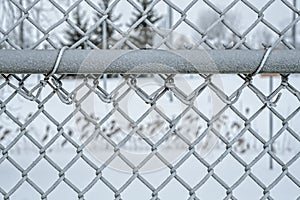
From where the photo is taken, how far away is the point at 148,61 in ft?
2.68

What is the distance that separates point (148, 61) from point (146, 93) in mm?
198

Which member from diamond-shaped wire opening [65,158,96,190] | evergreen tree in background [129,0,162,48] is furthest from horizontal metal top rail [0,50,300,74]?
diamond-shaped wire opening [65,158,96,190]

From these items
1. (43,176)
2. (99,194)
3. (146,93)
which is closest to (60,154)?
(43,176)

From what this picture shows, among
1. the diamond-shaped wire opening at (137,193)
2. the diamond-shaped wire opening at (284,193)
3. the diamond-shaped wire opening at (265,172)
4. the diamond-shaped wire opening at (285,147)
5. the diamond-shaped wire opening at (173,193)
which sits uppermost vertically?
the diamond-shaped wire opening at (285,147)

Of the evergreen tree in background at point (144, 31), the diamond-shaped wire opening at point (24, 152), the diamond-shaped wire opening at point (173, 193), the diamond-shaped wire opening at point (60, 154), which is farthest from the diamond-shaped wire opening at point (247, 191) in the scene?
the diamond-shaped wire opening at point (24, 152)

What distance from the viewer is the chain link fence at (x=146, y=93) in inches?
32.7

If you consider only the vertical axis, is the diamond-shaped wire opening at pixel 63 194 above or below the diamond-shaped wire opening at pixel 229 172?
below

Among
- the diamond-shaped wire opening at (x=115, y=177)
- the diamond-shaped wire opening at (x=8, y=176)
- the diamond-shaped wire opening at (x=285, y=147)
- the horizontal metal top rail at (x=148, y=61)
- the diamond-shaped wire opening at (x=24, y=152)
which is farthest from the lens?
the diamond-shaped wire opening at (x=285, y=147)

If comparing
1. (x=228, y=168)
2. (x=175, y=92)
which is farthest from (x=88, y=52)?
(x=228, y=168)

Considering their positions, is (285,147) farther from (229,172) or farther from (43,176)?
(43,176)

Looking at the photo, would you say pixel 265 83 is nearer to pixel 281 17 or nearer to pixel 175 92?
pixel 281 17

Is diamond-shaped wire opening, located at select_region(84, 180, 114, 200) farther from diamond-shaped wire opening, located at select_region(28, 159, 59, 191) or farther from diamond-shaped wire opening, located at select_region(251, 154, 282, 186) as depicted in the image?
diamond-shaped wire opening, located at select_region(251, 154, 282, 186)

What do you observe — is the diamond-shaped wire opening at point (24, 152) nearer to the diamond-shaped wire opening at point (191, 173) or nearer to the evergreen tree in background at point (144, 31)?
the diamond-shaped wire opening at point (191, 173)

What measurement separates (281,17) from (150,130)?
72.8 inches
